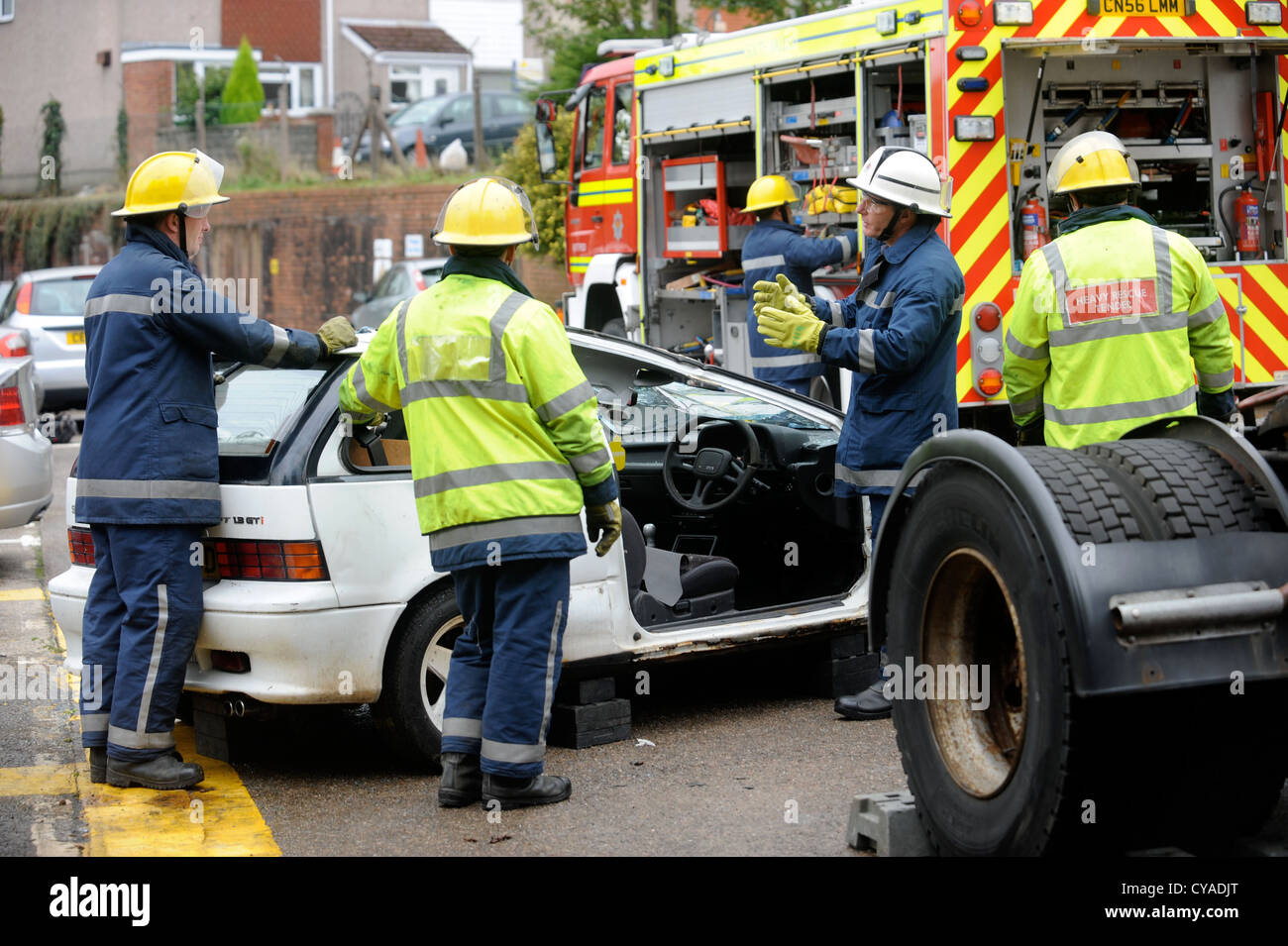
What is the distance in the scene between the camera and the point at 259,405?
5.62m

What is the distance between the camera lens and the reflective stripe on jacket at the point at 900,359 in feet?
19.2

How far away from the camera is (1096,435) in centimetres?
503

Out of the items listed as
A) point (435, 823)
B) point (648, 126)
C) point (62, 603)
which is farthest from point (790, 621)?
point (648, 126)

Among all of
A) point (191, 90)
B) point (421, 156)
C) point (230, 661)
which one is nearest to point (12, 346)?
point (230, 661)

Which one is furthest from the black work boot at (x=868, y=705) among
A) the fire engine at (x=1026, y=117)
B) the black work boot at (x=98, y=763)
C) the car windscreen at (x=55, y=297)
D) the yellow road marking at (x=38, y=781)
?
the car windscreen at (x=55, y=297)

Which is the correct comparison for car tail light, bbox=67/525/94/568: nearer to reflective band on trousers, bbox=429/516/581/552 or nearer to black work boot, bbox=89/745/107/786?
black work boot, bbox=89/745/107/786

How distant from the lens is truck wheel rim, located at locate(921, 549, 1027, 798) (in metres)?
3.95

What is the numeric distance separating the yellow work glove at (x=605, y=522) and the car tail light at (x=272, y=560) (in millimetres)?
844

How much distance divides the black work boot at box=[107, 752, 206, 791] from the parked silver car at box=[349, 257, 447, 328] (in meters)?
15.5

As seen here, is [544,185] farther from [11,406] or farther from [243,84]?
[243,84]

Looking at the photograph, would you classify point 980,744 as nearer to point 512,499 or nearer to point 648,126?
point 512,499

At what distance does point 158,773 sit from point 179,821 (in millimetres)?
354

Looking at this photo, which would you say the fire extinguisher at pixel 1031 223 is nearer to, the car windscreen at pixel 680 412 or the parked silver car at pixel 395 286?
the car windscreen at pixel 680 412
